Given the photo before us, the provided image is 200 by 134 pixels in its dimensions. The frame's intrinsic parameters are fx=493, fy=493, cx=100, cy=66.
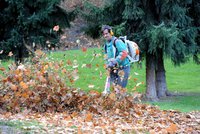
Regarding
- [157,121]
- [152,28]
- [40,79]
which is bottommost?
[157,121]

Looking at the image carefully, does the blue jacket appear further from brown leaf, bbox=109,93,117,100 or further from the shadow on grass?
the shadow on grass

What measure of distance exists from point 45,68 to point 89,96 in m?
0.92

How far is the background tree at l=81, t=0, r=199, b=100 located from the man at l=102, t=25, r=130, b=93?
4022mm

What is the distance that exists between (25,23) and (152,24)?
164 inches

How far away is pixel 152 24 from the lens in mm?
14656

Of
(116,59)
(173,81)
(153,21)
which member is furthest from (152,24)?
(173,81)

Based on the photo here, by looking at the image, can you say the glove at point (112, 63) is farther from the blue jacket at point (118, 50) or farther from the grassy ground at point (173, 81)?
the grassy ground at point (173, 81)

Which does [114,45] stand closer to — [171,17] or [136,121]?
[136,121]

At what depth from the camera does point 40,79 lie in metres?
8.33

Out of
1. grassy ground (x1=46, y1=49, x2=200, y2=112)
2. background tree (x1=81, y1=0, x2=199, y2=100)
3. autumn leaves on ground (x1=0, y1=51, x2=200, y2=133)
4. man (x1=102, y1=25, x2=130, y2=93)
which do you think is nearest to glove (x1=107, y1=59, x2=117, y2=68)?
man (x1=102, y1=25, x2=130, y2=93)

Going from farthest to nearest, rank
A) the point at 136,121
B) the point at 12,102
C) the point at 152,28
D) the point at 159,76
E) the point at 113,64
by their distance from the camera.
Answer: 1. the point at 159,76
2. the point at 152,28
3. the point at 113,64
4. the point at 12,102
5. the point at 136,121

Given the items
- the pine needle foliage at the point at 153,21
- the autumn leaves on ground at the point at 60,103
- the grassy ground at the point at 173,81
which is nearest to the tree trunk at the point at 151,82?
the grassy ground at the point at 173,81

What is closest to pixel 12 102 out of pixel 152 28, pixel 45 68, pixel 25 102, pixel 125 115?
pixel 25 102

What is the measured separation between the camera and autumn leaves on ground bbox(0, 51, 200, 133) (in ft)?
25.2
